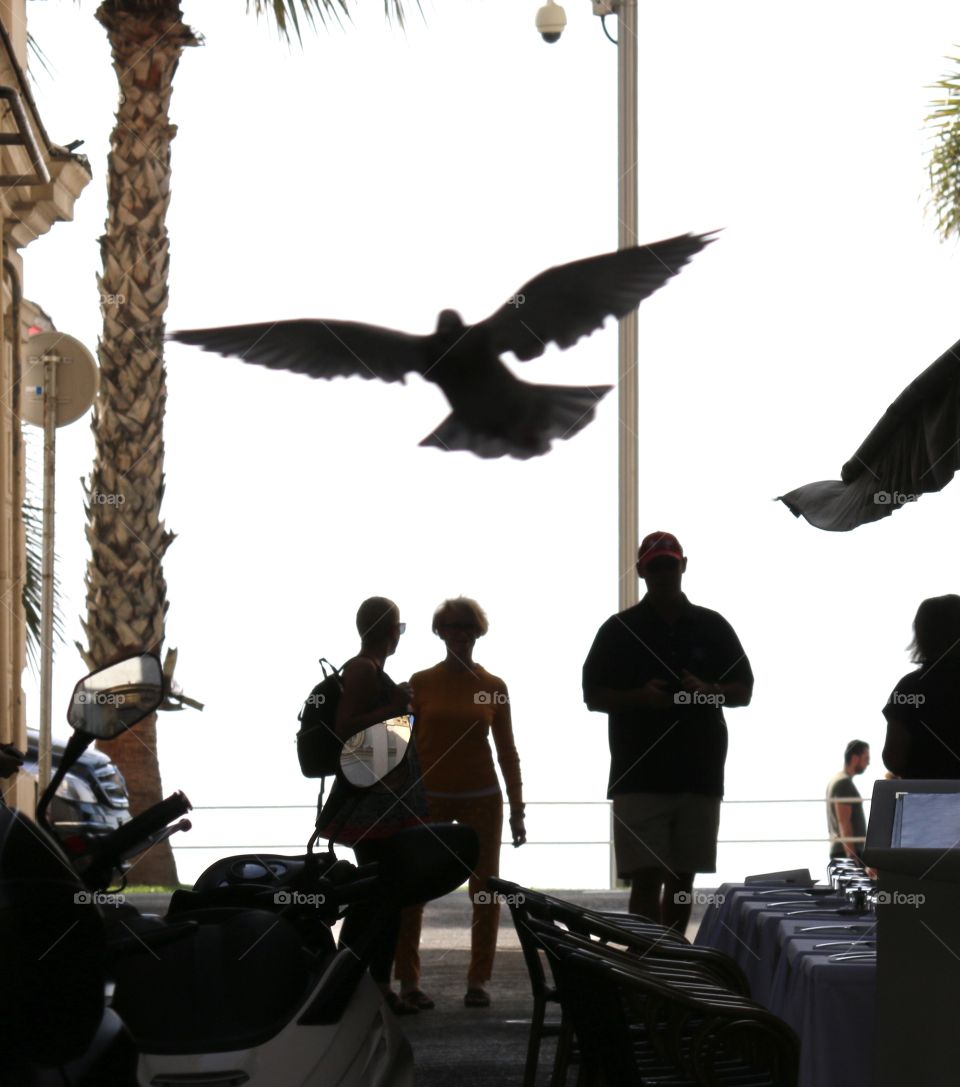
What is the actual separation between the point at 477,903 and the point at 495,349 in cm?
371

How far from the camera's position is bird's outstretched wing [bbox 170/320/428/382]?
753 cm

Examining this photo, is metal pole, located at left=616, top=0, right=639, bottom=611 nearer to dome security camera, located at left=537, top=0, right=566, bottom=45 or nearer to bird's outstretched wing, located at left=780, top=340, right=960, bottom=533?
dome security camera, located at left=537, top=0, right=566, bottom=45

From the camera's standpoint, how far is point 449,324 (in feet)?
26.7

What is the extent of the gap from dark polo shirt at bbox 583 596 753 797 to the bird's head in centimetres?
366

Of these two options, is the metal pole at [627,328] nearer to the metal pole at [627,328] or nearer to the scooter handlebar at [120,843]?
the metal pole at [627,328]

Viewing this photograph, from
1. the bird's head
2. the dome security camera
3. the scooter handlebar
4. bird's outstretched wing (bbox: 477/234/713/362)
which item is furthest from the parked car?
the scooter handlebar

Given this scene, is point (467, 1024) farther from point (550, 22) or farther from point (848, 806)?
point (550, 22)

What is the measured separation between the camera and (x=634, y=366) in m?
9.67

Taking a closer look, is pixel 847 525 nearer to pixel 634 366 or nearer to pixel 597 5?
pixel 634 366

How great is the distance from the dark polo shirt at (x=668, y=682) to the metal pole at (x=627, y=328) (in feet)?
16.4

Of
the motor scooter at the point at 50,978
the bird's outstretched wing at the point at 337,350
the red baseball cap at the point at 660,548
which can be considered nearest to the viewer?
the motor scooter at the point at 50,978

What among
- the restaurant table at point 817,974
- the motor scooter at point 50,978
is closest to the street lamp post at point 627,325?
the restaurant table at point 817,974

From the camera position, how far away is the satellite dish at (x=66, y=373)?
701 cm

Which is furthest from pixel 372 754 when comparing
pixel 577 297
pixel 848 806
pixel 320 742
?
pixel 848 806
